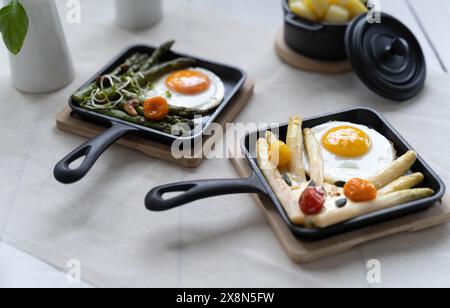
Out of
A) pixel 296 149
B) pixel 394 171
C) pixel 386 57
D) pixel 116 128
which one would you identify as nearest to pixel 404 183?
pixel 394 171

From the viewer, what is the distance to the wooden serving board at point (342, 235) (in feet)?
6.95

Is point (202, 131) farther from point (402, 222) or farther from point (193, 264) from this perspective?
point (402, 222)

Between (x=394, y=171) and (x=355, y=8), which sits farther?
(x=355, y=8)

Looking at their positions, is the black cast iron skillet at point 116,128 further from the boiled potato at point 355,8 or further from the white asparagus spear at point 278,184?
the boiled potato at point 355,8

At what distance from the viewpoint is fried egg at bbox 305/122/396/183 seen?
7.80 ft

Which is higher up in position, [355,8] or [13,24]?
[13,24]

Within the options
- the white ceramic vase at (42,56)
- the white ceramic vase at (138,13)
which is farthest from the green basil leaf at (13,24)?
the white ceramic vase at (138,13)

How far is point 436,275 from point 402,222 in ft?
0.78

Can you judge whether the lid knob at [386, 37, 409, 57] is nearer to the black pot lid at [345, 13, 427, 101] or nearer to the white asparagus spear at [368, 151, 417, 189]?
the black pot lid at [345, 13, 427, 101]

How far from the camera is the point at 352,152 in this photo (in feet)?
8.02

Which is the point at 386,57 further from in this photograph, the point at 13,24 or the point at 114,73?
the point at 13,24

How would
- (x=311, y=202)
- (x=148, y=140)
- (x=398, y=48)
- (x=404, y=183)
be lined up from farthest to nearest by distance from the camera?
(x=398, y=48) < (x=148, y=140) < (x=404, y=183) < (x=311, y=202)

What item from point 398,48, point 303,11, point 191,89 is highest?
point 303,11

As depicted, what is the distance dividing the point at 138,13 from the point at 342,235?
218cm
